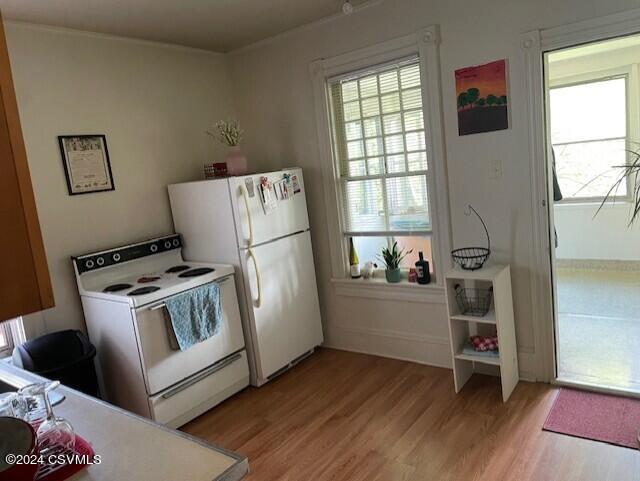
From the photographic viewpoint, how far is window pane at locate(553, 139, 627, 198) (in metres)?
5.08

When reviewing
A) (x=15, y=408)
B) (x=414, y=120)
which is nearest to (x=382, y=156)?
(x=414, y=120)

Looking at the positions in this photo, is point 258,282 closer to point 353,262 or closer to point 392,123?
point 353,262

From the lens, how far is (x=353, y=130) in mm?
3543

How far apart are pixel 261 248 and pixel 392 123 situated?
4.09 feet

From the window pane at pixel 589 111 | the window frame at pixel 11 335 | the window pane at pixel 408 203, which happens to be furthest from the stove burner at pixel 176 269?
the window pane at pixel 589 111

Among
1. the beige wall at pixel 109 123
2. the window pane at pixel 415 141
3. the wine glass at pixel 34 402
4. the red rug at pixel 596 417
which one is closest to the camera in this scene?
the wine glass at pixel 34 402

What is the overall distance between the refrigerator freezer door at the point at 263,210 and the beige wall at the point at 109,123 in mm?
741

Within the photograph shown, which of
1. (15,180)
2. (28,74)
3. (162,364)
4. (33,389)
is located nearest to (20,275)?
(15,180)

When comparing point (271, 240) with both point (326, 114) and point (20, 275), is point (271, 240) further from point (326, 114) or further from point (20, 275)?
point (20, 275)

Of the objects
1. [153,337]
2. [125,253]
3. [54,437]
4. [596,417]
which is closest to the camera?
[54,437]

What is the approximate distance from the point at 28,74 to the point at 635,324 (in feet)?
15.2

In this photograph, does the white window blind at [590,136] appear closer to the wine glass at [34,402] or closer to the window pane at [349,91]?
the window pane at [349,91]

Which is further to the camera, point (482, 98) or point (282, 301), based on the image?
point (282, 301)

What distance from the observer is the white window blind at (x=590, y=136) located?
5.01m
